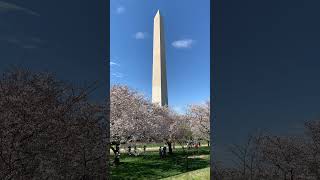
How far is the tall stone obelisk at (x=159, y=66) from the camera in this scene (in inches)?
1045

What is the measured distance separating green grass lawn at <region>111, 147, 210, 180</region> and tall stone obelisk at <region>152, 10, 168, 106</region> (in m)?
4.05

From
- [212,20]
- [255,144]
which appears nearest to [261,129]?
[255,144]

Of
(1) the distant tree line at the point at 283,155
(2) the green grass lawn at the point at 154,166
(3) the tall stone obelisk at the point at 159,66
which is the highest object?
(3) the tall stone obelisk at the point at 159,66

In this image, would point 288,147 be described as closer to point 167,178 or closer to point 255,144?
point 255,144

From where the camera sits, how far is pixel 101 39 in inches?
370

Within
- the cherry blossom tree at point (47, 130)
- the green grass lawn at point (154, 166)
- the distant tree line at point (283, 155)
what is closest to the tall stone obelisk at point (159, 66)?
the green grass lawn at point (154, 166)

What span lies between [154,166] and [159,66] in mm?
8119

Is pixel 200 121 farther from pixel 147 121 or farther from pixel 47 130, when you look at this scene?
pixel 47 130

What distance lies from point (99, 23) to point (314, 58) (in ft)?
14.0


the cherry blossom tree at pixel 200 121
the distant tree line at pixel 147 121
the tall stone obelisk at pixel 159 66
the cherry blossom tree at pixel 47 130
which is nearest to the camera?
the cherry blossom tree at pixel 47 130

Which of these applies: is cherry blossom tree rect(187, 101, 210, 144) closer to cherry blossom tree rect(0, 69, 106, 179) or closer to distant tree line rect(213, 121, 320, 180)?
distant tree line rect(213, 121, 320, 180)

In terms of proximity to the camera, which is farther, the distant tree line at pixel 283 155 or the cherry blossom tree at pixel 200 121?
the cherry blossom tree at pixel 200 121

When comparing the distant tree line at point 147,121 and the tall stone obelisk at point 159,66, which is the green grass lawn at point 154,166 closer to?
the distant tree line at point 147,121

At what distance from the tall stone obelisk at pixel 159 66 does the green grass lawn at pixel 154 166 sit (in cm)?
405
